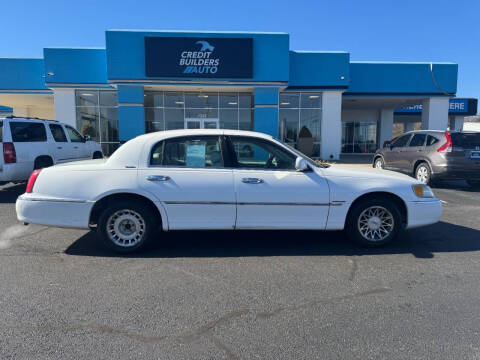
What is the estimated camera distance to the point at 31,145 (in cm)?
824

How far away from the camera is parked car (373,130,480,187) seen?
29.4 ft

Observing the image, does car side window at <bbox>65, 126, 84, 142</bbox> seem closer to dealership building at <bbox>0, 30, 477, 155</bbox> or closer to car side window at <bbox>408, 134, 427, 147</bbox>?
dealership building at <bbox>0, 30, 477, 155</bbox>

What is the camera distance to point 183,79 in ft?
51.8

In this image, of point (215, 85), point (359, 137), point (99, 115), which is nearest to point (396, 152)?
point (215, 85)

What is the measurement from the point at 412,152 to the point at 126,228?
9.35 m

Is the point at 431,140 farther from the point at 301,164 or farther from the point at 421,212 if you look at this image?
the point at 301,164

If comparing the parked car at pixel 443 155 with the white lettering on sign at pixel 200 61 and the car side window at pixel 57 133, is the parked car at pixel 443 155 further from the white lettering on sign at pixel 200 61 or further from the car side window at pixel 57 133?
the car side window at pixel 57 133

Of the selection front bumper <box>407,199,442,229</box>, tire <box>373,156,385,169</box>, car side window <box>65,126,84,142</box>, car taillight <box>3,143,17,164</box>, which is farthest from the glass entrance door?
front bumper <box>407,199,442,229</box>

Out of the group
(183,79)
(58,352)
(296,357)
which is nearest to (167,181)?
(58,352)

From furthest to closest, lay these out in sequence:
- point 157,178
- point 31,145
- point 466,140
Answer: point 466,140, point 31,145, point 157,178

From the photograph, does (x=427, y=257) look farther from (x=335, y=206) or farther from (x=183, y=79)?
(x=183, y=79)

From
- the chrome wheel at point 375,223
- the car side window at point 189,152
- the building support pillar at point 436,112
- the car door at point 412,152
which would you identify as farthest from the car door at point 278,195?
the building support pillar at point 436,112

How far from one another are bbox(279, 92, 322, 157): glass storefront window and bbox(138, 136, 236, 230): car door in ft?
46.6

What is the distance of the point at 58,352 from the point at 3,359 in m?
0.36
